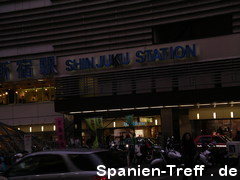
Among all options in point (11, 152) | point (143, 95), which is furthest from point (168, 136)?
point (11, 152)

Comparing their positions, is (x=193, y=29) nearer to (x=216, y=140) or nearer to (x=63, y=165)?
(x=216, y=140)

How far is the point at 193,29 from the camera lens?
107 feet

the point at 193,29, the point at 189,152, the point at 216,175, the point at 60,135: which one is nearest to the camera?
the point at 189,152

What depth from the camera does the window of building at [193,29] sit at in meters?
31.6

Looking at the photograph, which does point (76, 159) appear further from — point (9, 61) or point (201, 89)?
point (9, 61)

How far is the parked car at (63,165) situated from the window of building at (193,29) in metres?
22.7

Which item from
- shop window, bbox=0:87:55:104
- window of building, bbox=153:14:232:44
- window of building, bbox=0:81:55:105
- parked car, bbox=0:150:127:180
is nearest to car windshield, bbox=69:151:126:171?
parked car, bbox=0:150:127:180

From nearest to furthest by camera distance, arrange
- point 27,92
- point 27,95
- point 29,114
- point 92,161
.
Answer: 1. point 92,161
2. point 29,114
3. point 27,95
4. point 27,92

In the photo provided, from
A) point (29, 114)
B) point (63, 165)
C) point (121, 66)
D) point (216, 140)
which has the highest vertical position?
point (121, 66)

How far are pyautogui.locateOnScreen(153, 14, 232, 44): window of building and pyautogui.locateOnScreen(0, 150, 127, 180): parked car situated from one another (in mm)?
22716

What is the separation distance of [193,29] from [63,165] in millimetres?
24093

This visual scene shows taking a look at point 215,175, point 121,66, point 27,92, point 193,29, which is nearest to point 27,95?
point 27,92

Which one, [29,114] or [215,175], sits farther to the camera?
[29,114]

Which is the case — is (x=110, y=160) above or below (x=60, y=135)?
above
